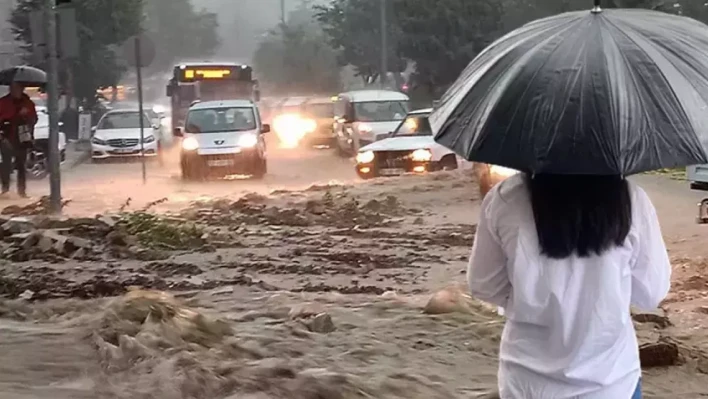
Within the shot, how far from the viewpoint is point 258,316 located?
693 centimetres

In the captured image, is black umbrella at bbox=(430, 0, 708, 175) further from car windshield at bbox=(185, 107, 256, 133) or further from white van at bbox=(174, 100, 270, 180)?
car windshield at bbox=(185, 107, 256, 133)

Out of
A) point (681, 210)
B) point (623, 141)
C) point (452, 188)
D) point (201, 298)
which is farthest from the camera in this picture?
point (452, 188)

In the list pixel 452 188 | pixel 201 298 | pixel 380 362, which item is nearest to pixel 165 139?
pixel 452 188

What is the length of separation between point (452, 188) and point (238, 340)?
11057 millimetres

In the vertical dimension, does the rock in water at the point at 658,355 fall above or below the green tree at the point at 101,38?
below

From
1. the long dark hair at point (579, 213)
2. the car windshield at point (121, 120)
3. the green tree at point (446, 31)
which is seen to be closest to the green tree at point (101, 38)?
the green tree at point (446, 31)

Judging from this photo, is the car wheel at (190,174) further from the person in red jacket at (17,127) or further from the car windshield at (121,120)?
the car windshield at (121,120)

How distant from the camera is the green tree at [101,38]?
4197 centimetres

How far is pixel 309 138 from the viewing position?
3738cm

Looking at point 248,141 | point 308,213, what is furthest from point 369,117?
point 308,213

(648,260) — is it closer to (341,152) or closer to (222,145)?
(222,145)

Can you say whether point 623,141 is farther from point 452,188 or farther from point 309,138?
point 309,138

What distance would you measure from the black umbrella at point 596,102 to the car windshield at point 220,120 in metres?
20.9

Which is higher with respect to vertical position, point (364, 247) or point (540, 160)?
point (540, 160)
